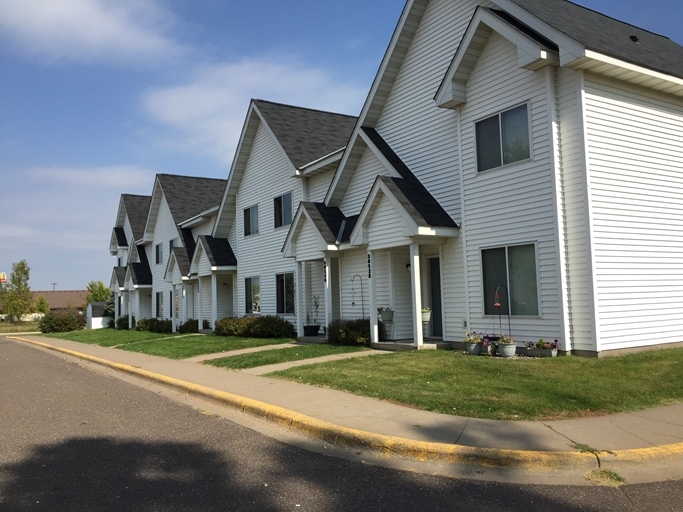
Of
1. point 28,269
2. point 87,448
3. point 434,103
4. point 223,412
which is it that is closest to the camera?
point 87,448

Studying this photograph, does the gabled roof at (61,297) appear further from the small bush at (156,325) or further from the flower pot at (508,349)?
the flower pot at (508,349)

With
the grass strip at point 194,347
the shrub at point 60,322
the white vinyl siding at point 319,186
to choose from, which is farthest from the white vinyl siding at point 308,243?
the shrub at point 60,322

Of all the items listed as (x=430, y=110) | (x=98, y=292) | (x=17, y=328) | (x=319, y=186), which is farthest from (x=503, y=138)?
(x=98, y=292)

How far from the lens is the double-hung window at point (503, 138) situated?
527 inches

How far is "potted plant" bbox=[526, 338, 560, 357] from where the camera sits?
40.0 ft

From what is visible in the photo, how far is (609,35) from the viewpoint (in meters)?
14.8

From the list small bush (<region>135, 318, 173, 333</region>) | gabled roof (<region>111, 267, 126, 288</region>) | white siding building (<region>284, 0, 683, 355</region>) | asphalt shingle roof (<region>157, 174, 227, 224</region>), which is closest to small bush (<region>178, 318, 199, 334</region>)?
small bush (<region>135, 318, 173, 333</region>)

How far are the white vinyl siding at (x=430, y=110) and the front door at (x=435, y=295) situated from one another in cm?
186

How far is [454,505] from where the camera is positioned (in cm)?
515

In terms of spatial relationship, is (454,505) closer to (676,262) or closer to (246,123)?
(676,262)

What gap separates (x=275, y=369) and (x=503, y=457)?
25.1ft

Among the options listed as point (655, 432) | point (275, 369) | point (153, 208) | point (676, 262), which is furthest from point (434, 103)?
point (153, 208)

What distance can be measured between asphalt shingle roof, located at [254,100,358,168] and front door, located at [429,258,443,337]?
7.72 metres

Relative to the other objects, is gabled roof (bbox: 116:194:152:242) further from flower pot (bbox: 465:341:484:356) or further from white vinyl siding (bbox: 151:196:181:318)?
flower pot (bbox: 465:341:484:356)
